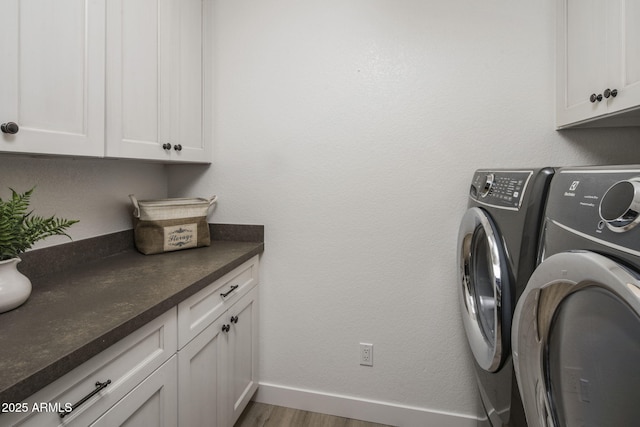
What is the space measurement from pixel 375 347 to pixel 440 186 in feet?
2.90

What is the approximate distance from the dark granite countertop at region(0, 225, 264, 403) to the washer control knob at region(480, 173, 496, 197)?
1065mm

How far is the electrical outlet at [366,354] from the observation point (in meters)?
1.75

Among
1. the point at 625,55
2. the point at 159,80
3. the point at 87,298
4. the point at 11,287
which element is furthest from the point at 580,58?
the point at 11,287

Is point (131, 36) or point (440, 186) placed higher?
point (131, 36)

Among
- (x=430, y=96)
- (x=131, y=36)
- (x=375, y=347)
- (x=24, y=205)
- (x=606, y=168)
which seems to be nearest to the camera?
(x=606, y=168)

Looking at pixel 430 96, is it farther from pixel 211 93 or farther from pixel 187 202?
pixel 187 202

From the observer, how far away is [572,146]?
152 cm

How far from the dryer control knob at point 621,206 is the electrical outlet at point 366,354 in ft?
4.61

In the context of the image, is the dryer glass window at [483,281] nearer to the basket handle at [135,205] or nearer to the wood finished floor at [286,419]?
the wood finished floor at [286,419]

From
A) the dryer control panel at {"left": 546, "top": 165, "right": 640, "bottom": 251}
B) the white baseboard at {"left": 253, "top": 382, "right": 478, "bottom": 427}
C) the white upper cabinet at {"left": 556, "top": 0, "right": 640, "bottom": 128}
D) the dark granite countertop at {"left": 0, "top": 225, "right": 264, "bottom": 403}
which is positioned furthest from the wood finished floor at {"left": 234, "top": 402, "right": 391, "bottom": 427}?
the white upper cabinet at {"left": 556, "top": 0, "right": 640, "bottom": 128}

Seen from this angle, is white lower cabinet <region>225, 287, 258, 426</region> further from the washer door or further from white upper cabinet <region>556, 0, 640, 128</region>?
white upper cabinet <region>556, 0, 640, 128</region>

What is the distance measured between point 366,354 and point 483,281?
2.52 feet

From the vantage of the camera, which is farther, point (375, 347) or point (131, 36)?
point (375, 347)

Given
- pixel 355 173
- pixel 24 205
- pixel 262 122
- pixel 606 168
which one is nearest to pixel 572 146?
pixel 355 173
